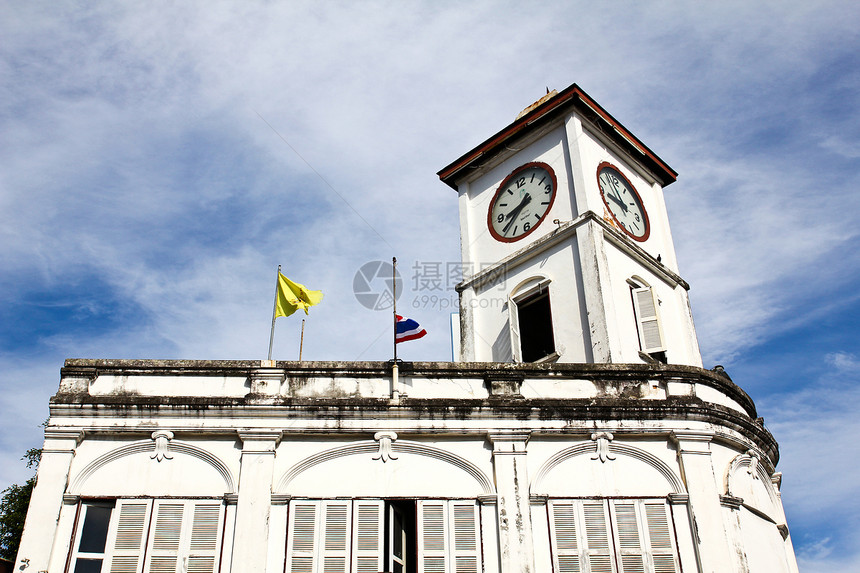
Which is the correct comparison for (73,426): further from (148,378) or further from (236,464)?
(236,464)

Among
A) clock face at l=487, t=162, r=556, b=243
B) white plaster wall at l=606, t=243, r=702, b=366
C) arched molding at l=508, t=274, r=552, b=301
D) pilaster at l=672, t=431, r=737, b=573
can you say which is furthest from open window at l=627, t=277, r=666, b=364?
pilaster at l=672, t=431, r=737, b=573

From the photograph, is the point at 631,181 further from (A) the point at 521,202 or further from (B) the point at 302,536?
(B) the point at 302,536

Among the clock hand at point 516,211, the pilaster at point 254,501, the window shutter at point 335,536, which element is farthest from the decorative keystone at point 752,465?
the clock hand at point 516,211

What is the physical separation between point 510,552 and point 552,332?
7.54 meters

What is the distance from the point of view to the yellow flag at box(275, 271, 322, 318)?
17.4 m

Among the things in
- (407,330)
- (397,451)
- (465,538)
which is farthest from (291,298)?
(465,538)

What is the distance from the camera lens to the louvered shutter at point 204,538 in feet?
42.6

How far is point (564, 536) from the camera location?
13.4m

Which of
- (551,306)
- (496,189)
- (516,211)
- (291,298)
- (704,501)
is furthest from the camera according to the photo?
(496,189)

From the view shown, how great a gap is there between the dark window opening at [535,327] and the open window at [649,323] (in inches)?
79.4

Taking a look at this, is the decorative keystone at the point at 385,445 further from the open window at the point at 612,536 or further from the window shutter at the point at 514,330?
the window shutter at the point at 514,330

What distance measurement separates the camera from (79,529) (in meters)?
13.3

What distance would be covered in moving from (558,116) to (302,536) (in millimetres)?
13502

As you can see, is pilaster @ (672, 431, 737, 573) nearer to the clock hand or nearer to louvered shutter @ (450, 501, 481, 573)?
louvered shutter @ (450, 501, 481, 573)
